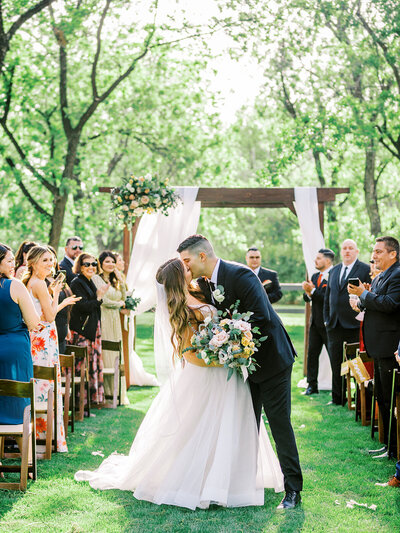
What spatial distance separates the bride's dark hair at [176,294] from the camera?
5074mm

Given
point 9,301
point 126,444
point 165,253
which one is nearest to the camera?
point 9,301

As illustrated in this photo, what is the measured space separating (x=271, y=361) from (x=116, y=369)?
4.51m

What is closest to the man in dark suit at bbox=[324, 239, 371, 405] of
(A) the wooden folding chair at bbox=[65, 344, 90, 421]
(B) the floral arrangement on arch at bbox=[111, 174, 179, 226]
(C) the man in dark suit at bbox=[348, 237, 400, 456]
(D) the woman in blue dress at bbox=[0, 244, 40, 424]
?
(C) the man in dark suit at bbox=[348, 237, 400, 456]

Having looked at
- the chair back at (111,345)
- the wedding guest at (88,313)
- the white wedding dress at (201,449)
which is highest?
the wedding guest at (88,313)

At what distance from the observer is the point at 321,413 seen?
902 centimetres

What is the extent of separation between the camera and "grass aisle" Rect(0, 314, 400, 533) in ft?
15.4

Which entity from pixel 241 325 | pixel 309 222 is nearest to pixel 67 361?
pixel 241 325

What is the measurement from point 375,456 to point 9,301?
390 cm

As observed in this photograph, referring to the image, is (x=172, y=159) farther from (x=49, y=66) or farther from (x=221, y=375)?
(x=221, y=375)

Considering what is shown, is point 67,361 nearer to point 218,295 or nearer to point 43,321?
point 43,321

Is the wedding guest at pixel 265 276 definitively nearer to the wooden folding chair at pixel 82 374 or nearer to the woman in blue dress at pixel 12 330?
Answer: the wooden folding chair at pixel 82 374

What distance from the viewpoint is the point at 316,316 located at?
10258mm

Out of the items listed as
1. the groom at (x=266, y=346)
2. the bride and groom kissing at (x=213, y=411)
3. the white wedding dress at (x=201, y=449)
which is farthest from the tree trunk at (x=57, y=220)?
the groom at (x=266, y=346)

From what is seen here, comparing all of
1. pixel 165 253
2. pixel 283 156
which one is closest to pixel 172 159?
pixel 283 156
